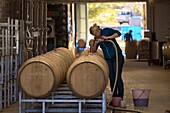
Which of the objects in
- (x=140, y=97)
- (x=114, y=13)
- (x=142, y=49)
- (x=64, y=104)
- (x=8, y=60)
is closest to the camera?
(x=64, y=104)

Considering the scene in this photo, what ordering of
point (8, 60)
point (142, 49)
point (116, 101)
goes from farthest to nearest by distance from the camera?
point (142, 49)
point (8, 60)
point (116, 101)

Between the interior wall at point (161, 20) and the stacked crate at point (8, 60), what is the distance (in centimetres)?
1122

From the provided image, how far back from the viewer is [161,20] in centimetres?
2158

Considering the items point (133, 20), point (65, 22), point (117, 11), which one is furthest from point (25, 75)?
point (117, 11)

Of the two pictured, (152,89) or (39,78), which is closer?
(39,78)

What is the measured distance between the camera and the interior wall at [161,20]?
2084 centimetres

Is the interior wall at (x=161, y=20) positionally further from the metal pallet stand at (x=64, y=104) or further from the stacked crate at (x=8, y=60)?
the metal pallet stand at (x=64, y=104)

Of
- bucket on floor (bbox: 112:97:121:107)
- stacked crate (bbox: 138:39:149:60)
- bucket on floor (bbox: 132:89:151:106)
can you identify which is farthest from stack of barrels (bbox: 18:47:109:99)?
stacked crate (bbox: 138:39:149:60)

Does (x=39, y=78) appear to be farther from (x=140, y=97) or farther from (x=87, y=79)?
(x=140, y=97)

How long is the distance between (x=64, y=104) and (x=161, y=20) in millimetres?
13723

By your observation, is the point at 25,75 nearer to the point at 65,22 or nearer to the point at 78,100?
the point at 78,100

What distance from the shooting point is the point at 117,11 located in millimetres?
48031

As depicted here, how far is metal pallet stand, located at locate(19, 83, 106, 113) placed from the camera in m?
7.81

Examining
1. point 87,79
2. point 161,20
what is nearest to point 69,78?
point 87,79
